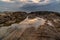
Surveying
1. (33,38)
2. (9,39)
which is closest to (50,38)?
(33,38)

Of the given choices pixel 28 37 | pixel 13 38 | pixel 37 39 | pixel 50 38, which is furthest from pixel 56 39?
pixel 13 38

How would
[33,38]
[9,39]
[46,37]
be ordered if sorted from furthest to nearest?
[46,37] < [33,38] < [9,39]

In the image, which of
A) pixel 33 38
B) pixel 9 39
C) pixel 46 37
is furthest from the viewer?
pixel 46 37

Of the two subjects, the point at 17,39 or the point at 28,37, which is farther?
the point at 28,37

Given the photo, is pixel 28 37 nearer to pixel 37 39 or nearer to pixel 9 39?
pixel 37 39

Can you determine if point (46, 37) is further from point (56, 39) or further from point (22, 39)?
point (22, 39)

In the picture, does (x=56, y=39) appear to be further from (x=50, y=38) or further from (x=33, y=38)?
(x=33, y=38)

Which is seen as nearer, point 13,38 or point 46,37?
point 13,38

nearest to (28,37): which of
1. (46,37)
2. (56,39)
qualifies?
(46,37)
